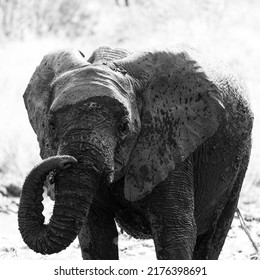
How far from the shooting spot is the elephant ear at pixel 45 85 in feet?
23.8

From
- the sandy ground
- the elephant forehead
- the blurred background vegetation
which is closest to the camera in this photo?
the elephant forehead

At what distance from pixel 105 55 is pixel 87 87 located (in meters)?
0.56

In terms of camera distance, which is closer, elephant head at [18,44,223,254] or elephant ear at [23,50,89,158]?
elephant head at [18,44,223,254]

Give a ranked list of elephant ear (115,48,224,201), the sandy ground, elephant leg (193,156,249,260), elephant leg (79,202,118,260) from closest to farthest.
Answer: elephant ear (115,48,224,201)
elephant leg (79,202,118,260)
elephant leg (193,156,249,260)
the sandy ground

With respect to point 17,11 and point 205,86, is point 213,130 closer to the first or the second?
point 205,86

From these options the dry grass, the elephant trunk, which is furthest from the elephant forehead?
the dry grass

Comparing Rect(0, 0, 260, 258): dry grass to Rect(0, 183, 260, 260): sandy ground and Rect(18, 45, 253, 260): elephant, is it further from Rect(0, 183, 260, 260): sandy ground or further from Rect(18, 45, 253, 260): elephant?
Rect(18, 45, 253, 260): elephant

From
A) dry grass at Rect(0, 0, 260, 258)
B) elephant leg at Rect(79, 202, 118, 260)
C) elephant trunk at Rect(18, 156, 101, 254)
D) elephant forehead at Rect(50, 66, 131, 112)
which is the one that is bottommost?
dry grass at Rect(0, 0, 260, 258)

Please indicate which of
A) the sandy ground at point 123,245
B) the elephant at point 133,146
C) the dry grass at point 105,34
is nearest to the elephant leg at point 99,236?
the elephant at point 133,146

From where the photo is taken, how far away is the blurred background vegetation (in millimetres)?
16078

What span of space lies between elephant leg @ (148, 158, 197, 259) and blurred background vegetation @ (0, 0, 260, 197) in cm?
772

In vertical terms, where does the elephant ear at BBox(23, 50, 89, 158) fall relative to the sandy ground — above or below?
above

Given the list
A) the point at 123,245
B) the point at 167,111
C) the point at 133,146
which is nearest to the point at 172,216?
the point at 133,146

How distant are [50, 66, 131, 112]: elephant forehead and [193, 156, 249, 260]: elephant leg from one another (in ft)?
6.47
